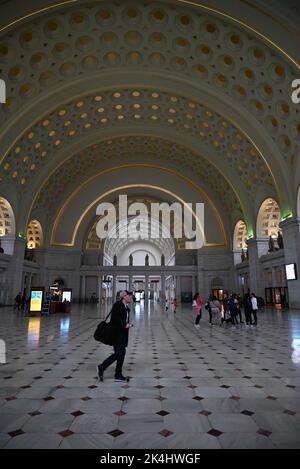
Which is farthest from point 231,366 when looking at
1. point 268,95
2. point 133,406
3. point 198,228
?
point 198,228

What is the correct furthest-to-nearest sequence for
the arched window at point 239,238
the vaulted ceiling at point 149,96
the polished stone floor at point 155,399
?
the arched window at point 239,238, the vaulted ceiling at point 149,96, the polished stone floor at point 155,399

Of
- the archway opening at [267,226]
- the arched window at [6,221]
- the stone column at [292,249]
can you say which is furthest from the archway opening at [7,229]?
the stone column at [292,249]

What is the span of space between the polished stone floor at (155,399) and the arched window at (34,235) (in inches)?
1064

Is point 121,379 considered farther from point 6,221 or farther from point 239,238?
point 239,238

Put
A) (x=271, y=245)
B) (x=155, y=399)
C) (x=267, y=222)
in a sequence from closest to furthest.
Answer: (x=155, y=399) < (x=271, y=245) < (x=267, y=222)

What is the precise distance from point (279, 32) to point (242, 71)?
12.8ft

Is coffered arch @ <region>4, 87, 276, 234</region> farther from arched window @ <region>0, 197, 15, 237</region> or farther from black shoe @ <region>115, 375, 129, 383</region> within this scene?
black shoe @ <region>115, 375, 129, 383</region>

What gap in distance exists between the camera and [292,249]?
857 inches

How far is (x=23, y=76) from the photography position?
20.1 meters

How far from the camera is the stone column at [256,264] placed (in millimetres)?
28219

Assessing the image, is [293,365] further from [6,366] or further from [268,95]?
[268,95]

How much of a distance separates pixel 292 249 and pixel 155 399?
65.6 ft

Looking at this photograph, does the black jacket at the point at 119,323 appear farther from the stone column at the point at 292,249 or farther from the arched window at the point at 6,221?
the arched window at the point at 6,221

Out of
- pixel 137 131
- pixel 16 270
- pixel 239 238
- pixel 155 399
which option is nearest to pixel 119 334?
pixel 155 399
